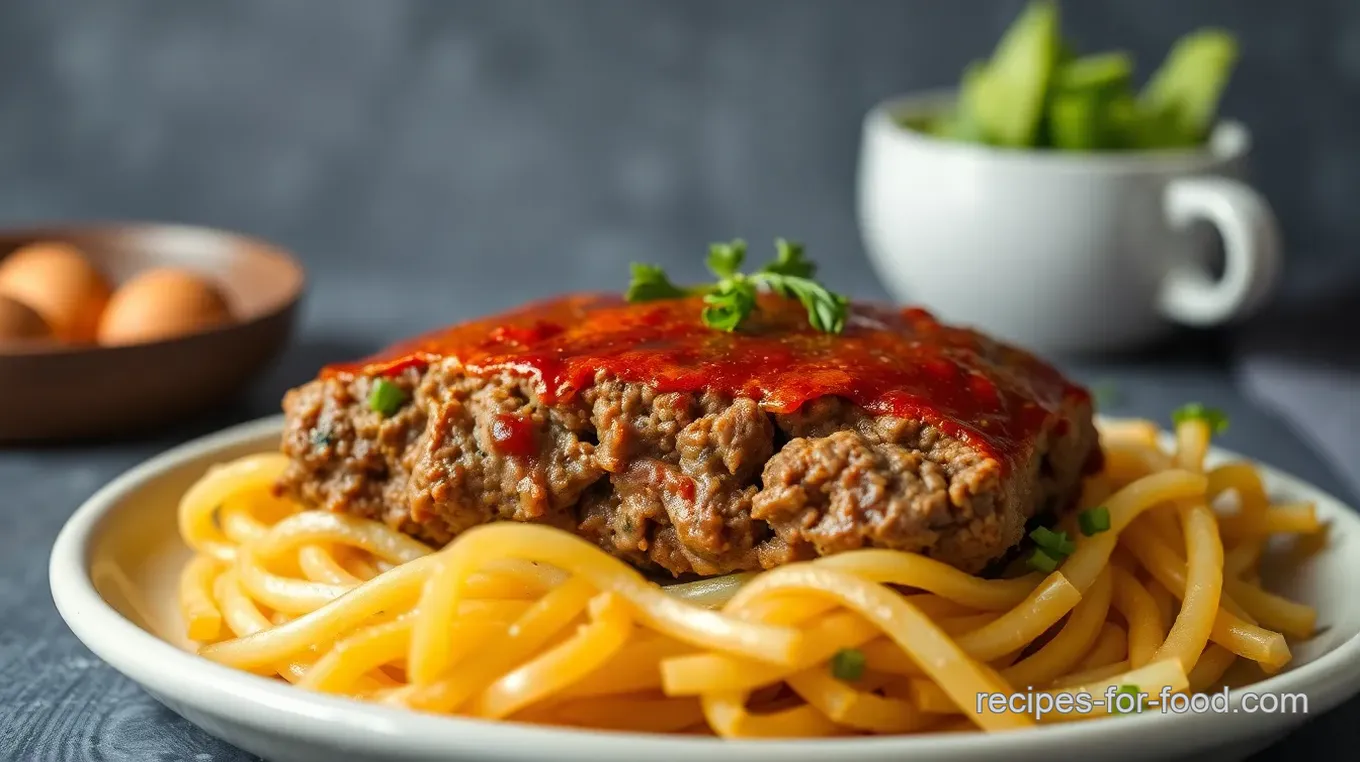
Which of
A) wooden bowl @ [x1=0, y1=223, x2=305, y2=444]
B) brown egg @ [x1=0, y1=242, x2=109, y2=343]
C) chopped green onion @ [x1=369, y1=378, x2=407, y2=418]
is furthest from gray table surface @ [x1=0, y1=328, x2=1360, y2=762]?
chopped green onion @ [x1=369, y1=378, x2=407, y2=418]

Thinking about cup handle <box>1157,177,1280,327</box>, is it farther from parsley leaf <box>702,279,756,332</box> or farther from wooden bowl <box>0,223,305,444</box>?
wooden bowl <box>0,223,305,444</box>

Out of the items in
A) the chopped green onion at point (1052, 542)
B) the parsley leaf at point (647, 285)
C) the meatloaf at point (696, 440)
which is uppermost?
the parsley leaf at point (647, 285)

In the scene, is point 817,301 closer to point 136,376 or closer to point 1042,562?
point 1042,562

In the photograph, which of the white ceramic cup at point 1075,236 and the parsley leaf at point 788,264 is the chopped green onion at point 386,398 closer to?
the parsley leaf at point 788,264

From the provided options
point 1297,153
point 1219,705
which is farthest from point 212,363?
point 1297,153

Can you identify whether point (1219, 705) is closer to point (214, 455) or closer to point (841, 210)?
point (214, 455)

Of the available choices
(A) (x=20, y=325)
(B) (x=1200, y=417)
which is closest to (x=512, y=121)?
(A) (x=20, y=325)

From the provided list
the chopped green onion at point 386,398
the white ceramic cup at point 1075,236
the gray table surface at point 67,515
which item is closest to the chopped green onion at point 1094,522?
the gray table surface at point 67,515
